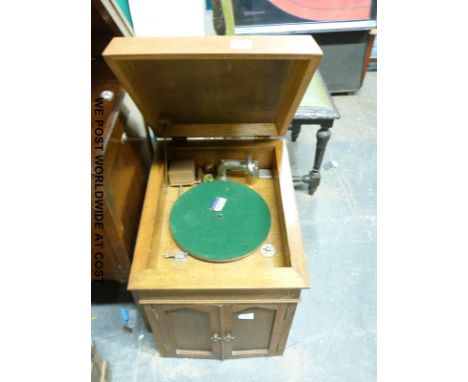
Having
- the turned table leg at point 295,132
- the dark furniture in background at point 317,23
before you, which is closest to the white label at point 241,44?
the turned table leg at point 295,132

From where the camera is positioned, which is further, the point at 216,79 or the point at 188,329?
the point at 188,329

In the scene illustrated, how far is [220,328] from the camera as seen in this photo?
3.00ft

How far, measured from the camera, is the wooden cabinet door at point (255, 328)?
842 millimetres

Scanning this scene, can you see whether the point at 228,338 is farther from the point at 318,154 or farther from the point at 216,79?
the point at 318,154

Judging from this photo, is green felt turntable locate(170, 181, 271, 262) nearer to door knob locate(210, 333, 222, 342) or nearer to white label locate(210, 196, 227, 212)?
white label locate(210, 196, 227, 212)

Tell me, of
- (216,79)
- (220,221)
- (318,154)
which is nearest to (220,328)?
(220,221)

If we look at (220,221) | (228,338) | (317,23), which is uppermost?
(317,23)

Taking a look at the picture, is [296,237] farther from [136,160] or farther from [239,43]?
[136,160]

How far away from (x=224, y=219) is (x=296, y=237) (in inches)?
8.3

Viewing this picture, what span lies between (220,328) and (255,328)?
112 millimetres

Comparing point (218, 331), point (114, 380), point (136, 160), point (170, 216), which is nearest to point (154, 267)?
point (170, 216)

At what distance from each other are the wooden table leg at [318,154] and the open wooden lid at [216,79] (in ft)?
1.69

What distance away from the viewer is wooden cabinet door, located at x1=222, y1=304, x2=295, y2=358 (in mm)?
842

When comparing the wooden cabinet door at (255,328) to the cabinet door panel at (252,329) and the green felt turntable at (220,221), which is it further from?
the green felt turntable at (220,221)
